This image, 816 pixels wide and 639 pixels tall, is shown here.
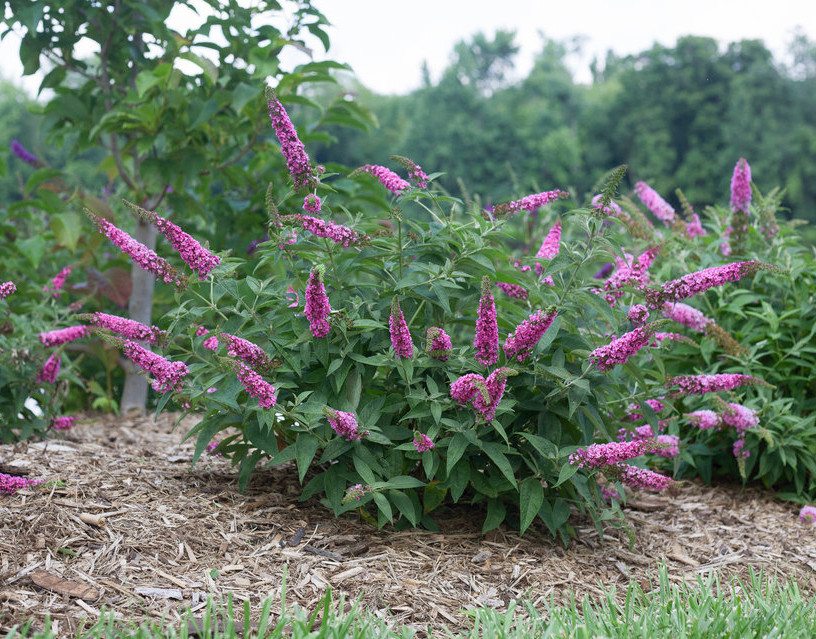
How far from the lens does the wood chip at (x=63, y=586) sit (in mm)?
2480

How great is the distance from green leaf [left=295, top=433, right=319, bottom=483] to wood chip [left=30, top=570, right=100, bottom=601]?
0.79 m

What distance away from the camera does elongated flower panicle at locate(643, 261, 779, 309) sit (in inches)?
108

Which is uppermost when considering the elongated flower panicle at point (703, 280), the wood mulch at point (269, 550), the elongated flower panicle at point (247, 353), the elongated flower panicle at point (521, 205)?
the elongated flower panicle at point (521, 205)

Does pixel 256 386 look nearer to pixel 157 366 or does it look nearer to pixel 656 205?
pixel 157 366

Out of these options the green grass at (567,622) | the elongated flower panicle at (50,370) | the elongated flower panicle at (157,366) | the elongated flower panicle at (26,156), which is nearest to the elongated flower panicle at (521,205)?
the elongated flower panicle at (157,366)

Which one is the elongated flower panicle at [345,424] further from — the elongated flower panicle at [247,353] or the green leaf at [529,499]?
the green leaf at [529,499]

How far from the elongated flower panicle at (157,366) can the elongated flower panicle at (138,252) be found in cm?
28

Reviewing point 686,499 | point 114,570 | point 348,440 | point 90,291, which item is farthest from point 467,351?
point 90,291

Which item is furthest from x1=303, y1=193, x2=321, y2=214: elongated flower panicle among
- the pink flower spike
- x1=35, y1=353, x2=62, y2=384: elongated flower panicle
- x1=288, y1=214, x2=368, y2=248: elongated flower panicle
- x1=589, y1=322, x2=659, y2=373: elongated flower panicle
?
the pink flower spike

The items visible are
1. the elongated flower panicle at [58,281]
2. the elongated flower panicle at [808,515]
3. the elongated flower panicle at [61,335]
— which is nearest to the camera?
the elongated flower panicle at [61,335]

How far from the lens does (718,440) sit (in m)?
4.58

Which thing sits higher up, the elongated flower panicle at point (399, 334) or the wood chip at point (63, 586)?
the elongated flower panicle at point (399, 334)

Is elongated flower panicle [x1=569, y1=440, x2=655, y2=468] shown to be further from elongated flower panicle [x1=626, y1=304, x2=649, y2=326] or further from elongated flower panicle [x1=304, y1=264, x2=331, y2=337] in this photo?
elongated flower panicle [x1=304, y1=264, x2=331, y2=337]

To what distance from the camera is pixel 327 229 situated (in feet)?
9.31
